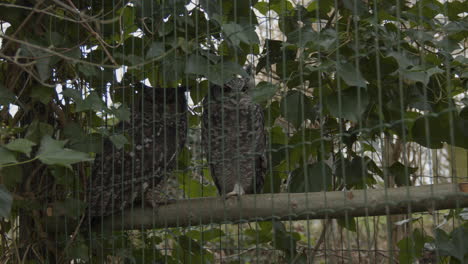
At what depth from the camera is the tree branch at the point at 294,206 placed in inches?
73.2

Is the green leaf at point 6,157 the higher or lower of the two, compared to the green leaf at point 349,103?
lower

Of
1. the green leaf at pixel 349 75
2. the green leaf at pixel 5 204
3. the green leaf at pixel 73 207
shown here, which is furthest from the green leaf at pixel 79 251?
the green leaf at pixel 349 75

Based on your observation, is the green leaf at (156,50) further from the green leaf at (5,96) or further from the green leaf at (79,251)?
the green leaf at (79,251)

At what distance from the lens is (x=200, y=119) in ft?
10.0

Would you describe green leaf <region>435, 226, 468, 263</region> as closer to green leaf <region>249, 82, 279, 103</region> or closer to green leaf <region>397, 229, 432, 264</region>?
green leaf <region>397, 229, 432, 264</region>

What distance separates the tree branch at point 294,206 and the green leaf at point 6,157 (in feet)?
2.25

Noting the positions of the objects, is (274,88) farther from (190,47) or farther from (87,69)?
(87,69)

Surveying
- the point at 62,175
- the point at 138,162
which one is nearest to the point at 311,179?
the point at 138,162

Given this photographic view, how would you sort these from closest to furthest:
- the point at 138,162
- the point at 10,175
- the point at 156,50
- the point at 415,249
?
the point at 156,50
the point at 415,249
the point at 10,175
the point at 138,162

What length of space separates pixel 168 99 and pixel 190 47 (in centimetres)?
75

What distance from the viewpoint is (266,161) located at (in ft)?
9.93

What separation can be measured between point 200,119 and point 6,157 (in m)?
1.23

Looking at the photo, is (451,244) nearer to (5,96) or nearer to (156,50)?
(156,50)

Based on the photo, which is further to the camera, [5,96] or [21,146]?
[5,96]
